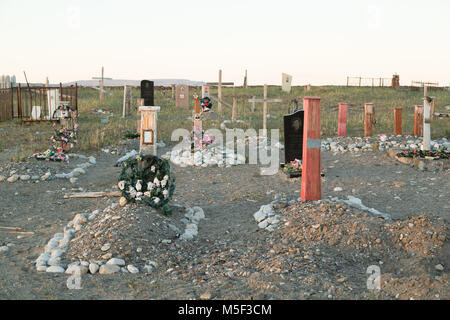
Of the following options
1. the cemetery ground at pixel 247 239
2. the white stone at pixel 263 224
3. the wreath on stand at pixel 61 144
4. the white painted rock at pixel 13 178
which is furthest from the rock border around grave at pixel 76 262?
the wreath on stand at pixel 61 144

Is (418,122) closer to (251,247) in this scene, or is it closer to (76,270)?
(251,247)

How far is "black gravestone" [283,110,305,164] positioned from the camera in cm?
1126

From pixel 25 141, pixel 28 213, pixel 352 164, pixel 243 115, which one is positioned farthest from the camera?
pixel 243 115

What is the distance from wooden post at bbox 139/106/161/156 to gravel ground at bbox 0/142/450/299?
3.89 feet

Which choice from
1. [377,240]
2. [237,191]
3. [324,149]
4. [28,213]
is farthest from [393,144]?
[28,213]

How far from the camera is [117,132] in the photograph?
61.3ft

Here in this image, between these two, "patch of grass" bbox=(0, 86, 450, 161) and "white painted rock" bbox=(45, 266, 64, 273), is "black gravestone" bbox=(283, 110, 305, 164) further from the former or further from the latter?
"white painted rock" bbox=(45, 266, 64, 273)

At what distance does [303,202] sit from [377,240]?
1760 mm

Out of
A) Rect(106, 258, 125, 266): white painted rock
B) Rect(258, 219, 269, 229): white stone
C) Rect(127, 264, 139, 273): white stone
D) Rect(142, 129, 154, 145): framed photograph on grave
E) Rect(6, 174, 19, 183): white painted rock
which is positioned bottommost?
Rect(127, 264, 139, 273): white stone

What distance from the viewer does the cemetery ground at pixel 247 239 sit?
515 centimetres

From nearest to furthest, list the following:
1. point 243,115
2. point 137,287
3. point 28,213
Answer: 1. point 137,287
2. point 28,213
3. point 243,115

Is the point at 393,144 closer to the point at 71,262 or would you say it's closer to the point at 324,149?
the point at 324,149

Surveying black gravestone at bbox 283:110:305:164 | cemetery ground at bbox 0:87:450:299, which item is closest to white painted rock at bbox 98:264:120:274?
cemetery ground at bbox 0:87:450:299

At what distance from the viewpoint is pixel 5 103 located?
76.3 ft
